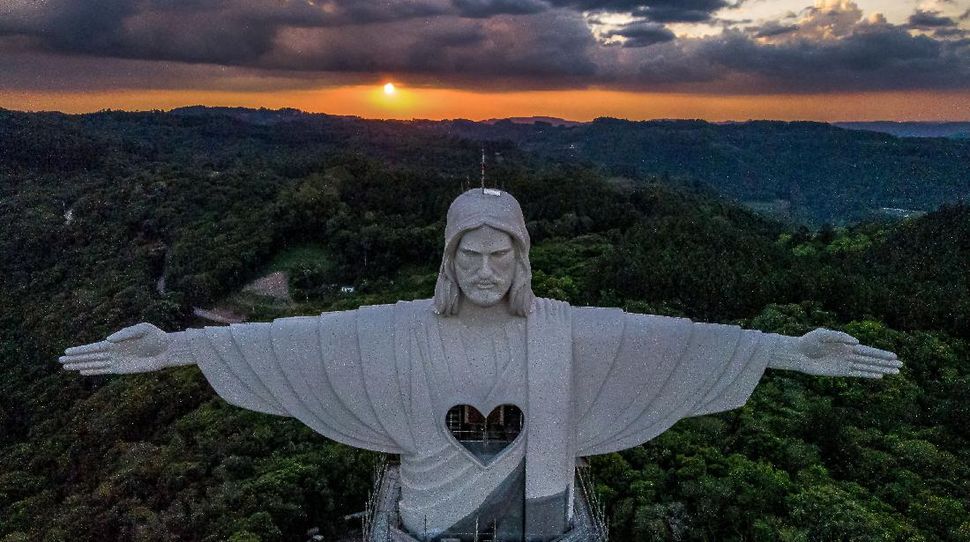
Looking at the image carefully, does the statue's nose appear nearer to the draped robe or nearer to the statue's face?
the statue's face

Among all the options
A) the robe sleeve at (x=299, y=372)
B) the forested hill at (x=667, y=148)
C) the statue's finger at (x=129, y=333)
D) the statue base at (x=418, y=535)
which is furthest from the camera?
the forested hill at (x=667, y=148)

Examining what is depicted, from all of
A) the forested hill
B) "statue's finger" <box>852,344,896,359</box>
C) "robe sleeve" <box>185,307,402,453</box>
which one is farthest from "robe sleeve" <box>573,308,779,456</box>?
the forested hill

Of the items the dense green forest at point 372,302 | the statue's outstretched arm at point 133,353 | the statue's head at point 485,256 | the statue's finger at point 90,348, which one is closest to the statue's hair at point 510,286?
the statue's head at point 485,256

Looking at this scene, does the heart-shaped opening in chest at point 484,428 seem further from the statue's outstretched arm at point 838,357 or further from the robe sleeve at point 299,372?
the statue's outstretched arm at point 838,357

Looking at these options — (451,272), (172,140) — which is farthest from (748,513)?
(172,140)

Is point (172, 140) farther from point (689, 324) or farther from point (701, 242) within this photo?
point (689, 324)
